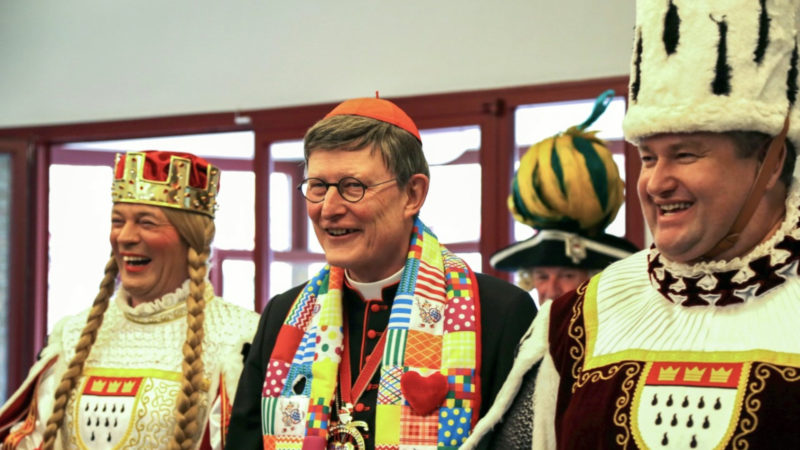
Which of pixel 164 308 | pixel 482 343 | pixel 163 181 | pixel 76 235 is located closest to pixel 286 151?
pixel 76 235

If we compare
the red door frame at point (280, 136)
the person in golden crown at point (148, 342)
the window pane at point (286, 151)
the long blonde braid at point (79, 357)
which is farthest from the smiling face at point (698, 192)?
the window pane at point (286, 151)

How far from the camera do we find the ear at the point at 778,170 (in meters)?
2.40

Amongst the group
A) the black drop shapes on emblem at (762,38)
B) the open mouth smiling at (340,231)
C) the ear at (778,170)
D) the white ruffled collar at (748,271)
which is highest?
the black drop shapes on emblem at (762,38)

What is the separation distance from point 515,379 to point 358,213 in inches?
25.1

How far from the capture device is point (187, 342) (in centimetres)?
392

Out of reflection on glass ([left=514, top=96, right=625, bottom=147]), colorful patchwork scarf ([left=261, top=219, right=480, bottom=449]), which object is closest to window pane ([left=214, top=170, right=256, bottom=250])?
reflection on glass ([left=514, top=96, right=625, bottom=147])

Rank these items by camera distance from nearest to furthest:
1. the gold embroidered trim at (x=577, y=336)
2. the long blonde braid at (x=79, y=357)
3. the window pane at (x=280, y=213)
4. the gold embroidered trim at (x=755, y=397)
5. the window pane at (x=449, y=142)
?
1. the gold embroidered trim at (x=755, y=397)
2. the gold embroidered trim at (x=577, y=336)
3. the long blonde braid at (x=79, y=357)
4. the window pane at (x=449, y=142)
5. the window pane at (x=280, y=213)

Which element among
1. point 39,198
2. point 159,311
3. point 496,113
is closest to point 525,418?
point 159,311

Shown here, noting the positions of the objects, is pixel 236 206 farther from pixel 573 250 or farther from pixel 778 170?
pixel 778 170

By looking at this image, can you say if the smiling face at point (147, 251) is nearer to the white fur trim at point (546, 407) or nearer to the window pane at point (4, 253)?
the white fur trim at point (546, 407)

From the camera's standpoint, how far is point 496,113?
18.7 ft

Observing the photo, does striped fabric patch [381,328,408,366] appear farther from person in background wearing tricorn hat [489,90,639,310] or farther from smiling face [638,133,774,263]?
person in background wearing tricorn hat [489,90,639,310]

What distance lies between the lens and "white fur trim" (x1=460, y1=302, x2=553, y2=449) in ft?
8.86

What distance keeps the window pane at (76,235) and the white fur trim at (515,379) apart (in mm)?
4910
